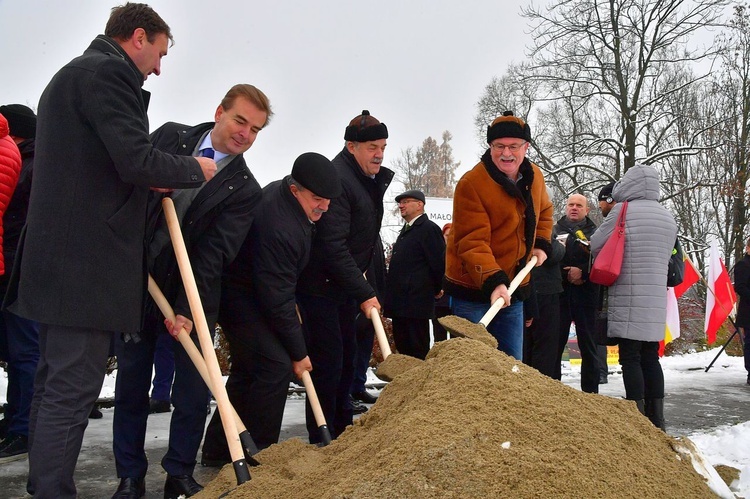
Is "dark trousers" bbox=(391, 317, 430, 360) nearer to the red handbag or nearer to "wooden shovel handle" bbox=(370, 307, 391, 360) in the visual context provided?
the red handbag

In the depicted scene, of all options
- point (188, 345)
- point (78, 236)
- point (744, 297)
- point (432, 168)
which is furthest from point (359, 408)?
point (432, 168)

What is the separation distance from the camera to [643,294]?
192 inches

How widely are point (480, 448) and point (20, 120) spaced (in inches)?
148

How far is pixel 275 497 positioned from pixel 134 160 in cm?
141

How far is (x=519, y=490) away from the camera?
208cm

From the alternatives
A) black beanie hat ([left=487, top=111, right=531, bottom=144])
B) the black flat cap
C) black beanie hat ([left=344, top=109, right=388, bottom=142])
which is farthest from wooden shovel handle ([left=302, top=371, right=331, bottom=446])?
the black flat cap

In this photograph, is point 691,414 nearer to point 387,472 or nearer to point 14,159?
point 387,472

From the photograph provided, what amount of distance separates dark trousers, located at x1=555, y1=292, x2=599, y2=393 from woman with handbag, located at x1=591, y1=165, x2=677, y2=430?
921 millimetres

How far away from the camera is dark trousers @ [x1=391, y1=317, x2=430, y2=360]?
601cm

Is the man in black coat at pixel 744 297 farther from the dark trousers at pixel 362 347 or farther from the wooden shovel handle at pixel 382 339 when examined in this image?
the wooden shovel handle at pixel 382 339

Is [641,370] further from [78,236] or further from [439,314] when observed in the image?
[78,236]

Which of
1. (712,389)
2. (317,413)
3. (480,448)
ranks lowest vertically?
(712,389)

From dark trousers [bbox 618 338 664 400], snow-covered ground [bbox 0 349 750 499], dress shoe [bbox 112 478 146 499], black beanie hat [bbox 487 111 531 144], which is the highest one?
black beanie hat [bbox 487 111 531 144]

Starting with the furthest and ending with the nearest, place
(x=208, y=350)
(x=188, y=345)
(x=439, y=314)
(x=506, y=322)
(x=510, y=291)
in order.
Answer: (x=439, y=314)
(x=506, y=322)
(x=510, y=291)
(x=188, y=345)
(x=208, y=350)
